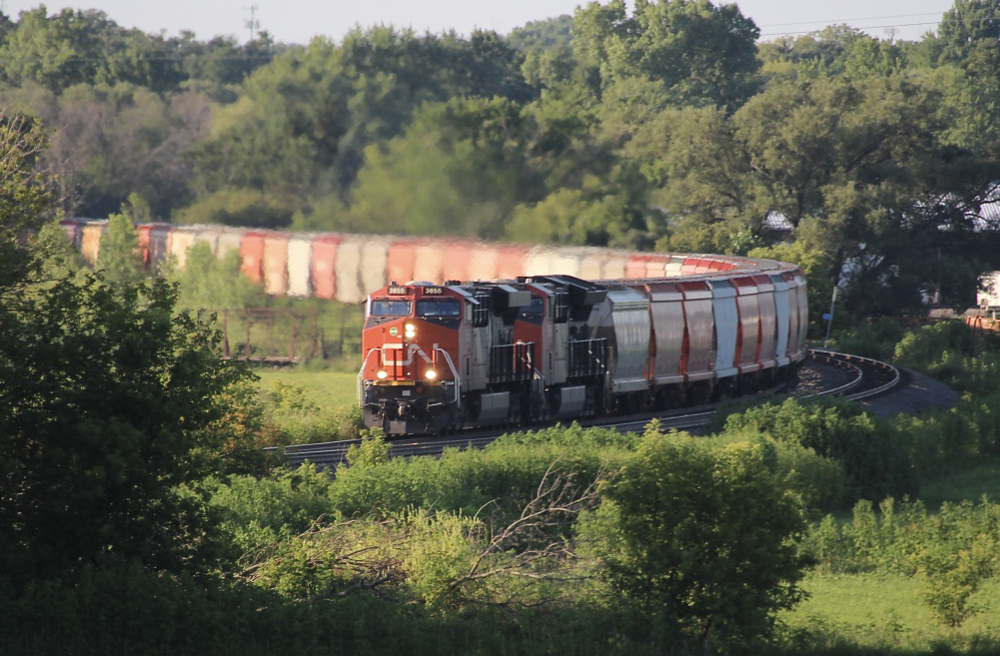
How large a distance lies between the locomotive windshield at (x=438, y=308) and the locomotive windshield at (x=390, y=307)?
0.28 m

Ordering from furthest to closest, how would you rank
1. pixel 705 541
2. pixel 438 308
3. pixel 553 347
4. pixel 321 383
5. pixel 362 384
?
pixel 321 383 < pixel 553 347 < pixel 362 384 < pixel 438 308 < pixel 705 541

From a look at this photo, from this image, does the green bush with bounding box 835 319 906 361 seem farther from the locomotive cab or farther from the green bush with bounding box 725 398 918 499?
the locomotive cab

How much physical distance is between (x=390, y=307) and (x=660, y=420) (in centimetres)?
781

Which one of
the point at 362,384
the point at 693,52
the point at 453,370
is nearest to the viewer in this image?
the point at 453,370

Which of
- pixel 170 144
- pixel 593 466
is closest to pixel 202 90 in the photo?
pixel 170 144

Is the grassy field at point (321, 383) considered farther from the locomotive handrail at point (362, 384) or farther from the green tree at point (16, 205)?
the green tree at point (16, 205)

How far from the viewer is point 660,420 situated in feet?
107

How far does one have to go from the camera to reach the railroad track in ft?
84.1

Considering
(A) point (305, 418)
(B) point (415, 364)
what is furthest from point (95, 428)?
(A) point (305, 418)

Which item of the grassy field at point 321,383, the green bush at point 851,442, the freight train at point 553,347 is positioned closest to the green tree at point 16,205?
the freight train at point 553,347

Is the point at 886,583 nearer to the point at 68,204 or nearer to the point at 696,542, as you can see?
the point at 696,542

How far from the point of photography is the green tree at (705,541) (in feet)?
50.9

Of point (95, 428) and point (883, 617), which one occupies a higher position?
Result: point (95, 428)

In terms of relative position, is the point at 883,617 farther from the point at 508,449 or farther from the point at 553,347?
the point at 553,347
